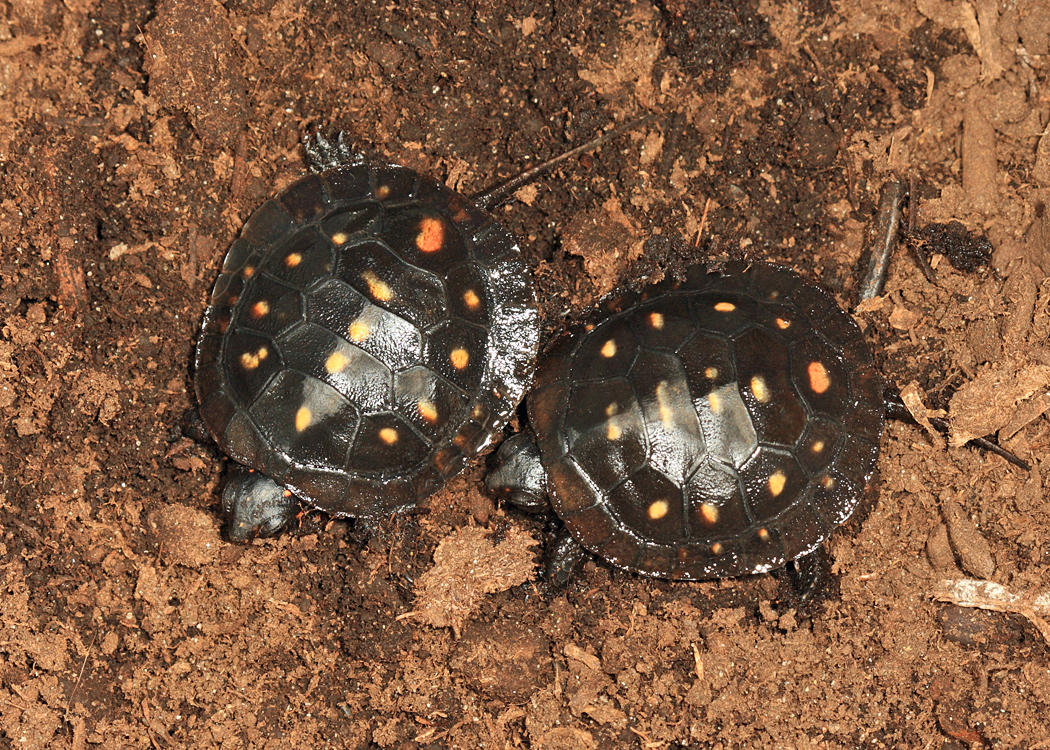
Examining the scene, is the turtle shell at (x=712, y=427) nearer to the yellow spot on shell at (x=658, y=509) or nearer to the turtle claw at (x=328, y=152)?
the yellow spot on shell at (x=658, y=509)

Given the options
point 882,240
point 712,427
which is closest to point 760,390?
point 712,427

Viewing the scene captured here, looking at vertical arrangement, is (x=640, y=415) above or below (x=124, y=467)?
above

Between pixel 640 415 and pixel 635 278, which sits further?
pixel 635 278

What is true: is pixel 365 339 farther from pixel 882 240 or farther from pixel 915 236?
pixel 915 236

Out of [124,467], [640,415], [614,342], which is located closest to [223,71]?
[124,467]

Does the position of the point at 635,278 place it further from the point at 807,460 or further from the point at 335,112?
the point at 335,112
